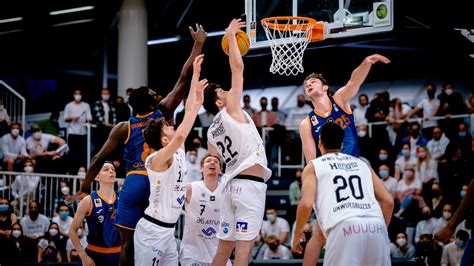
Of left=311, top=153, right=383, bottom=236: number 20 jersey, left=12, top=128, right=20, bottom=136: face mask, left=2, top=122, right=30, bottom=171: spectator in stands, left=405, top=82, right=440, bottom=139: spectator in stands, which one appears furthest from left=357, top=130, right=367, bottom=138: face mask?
left=311, top=153, right=383, bottom=236: number 20 jersey

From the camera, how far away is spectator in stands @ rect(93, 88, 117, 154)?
17.6 metres

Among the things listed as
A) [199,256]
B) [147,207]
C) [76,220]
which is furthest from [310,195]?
[76,220]

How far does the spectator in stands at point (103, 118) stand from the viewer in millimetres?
17562

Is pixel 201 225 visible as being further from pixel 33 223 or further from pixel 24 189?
pixel 24 189

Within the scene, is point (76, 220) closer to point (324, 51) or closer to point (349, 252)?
point (349, 252)

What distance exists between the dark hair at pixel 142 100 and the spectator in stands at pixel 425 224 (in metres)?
8.59

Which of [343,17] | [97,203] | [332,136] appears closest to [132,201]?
[97,203]

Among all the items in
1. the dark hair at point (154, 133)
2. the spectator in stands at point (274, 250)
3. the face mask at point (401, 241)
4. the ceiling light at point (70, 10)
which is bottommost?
the spectator in stands at point (274, 250)

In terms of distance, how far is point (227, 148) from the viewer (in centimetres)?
876

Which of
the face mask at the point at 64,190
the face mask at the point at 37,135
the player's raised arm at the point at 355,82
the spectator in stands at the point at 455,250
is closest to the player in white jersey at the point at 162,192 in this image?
the player's raised arm at the point at 355,82

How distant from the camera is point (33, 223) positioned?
15.8 metres

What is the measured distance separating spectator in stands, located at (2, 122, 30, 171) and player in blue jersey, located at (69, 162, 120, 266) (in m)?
7.35

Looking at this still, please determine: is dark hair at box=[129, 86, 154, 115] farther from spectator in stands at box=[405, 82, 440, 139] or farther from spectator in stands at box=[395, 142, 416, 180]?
spectator in stands at box=[405, 82, 440, 139]

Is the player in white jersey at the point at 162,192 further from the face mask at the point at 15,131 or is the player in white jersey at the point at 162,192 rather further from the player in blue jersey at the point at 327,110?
the face mask at the point at 15,131
